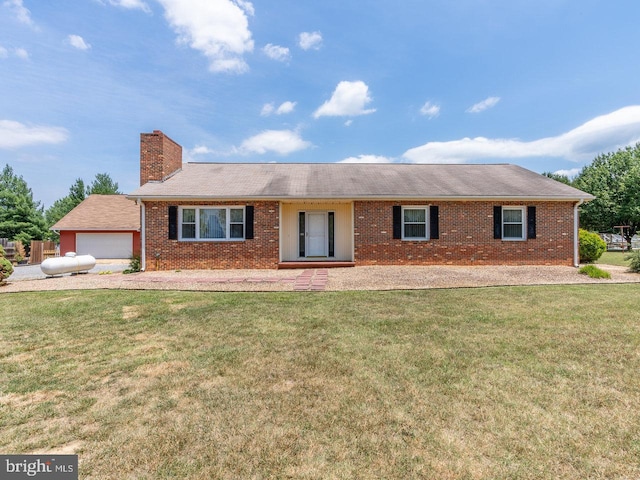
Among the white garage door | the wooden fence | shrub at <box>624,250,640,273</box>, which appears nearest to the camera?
shrub at <box>624,250,640,273</box>

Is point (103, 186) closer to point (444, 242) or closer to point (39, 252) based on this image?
point (39, 252)

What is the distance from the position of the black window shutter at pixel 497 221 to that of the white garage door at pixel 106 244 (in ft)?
64.9

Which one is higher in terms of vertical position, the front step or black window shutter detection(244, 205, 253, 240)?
black window shutter detection(244, 205, 253, 240)

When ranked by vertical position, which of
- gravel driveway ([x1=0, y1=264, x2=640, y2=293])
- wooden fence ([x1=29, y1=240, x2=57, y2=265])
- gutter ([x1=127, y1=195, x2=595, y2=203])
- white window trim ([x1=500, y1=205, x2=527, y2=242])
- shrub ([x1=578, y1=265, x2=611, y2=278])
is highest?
gutter ([x1=127, y1=195, x2=595, y2=203])

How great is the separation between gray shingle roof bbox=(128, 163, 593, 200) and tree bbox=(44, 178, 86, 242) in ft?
118

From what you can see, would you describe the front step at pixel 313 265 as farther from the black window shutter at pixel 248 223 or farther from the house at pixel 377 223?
the black window shutter at pixel 248 223

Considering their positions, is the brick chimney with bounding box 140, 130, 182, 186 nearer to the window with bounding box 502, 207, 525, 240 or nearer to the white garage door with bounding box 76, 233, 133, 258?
the white garage door with bounding box 76, 233, 133, 258

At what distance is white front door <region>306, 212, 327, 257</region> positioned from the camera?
1397 cm

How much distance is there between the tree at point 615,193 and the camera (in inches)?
1128

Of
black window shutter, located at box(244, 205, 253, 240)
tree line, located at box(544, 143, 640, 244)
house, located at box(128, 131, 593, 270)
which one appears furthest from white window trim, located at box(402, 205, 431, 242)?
tree line, located at box(544, 143, 640, 244)

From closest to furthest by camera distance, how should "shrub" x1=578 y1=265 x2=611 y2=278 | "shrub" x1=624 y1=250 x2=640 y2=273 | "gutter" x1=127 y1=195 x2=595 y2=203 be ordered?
"shrub" x1=578 y1=265 x2=611 y2=278 → "shrub" x1=624 y1=250 x2=640 y2=273 → "gutter" x1=127 y1=195 x2=595 y2=203

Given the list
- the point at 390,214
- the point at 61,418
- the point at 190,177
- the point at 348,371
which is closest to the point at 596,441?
the point at 348,371

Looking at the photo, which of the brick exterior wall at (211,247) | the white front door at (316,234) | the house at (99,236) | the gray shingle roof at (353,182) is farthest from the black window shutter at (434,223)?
the house at (99,236)

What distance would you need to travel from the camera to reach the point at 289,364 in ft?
11.8
